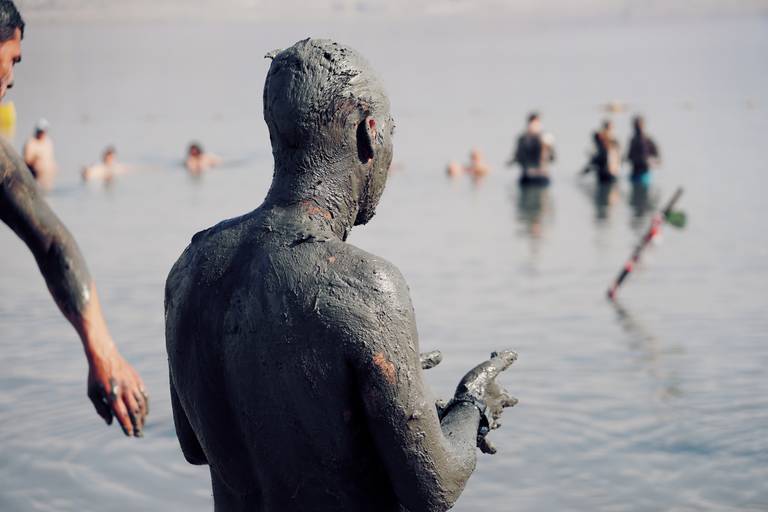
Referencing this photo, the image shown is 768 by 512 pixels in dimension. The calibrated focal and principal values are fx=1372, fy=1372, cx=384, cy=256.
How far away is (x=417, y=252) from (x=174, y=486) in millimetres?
7883

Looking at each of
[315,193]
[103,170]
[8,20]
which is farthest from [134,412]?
[103,170]

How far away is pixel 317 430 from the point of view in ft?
10.0

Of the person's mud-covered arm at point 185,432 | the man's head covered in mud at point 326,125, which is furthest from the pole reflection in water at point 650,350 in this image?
the man's head covered in mud at point 326,125

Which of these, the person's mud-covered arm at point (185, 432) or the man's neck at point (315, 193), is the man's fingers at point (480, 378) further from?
the person's mud-covered arm at point (185, 432)

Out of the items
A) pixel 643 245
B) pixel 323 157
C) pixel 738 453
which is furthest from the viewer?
pixel 643 245

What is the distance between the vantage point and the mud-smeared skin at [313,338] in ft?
9.95

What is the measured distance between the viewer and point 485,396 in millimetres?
3439

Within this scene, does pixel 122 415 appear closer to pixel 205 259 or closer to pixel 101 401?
pixel 101 401

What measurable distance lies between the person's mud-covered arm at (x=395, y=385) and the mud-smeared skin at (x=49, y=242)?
2.05 metres

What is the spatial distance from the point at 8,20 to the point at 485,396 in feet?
6.98

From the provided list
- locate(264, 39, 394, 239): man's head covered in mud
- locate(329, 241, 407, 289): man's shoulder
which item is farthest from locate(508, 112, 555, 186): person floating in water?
locate(329, 241, 407, 289): man's shoulder

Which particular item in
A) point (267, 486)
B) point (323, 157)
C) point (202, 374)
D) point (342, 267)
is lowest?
point (267, 486)

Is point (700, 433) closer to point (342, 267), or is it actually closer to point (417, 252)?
point (342, 267)

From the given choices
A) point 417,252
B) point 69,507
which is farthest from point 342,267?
point 417,252
